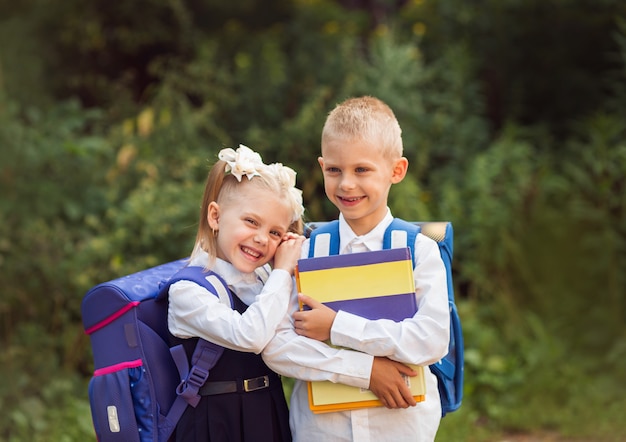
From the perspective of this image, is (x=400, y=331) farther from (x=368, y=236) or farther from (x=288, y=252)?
(x=288, y=252)

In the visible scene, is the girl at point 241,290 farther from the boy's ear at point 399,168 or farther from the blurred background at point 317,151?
the blurred background at point 317,151

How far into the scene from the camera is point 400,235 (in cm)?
276

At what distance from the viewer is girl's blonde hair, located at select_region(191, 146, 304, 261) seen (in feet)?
9.23

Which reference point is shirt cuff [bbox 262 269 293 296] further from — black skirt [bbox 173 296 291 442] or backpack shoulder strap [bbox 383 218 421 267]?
backpack shoulder strap [bbox 383 218 421 267]

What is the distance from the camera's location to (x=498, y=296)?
589 cm

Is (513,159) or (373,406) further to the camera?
(513,159)

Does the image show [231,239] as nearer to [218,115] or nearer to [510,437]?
[510,437]

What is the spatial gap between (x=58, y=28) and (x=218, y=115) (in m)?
1.97

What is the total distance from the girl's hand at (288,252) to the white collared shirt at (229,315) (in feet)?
0.13

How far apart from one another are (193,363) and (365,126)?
94cm

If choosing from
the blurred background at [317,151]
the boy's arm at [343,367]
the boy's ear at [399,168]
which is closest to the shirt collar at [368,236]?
the boy's ear at [399,168]

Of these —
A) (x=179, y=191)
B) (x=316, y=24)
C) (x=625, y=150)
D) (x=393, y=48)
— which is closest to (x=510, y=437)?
(x=625, y=150)

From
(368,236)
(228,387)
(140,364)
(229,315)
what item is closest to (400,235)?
(368,236)

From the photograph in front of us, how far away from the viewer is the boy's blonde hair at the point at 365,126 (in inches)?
106
